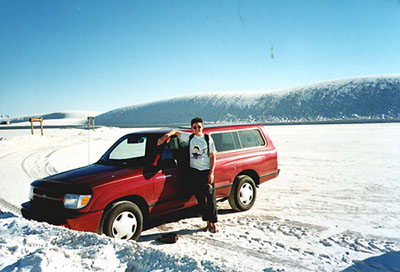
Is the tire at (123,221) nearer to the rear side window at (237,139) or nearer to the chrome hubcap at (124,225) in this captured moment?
the chrome hubcap at (124,225)

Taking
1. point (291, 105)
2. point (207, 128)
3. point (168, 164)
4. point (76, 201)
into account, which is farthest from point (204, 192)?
point (291, 105)

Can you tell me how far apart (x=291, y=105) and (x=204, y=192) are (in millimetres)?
104076

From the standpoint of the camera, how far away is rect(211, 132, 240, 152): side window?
5.72 meters

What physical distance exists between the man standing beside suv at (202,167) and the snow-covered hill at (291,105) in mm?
71361

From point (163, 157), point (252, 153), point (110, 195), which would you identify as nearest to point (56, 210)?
point (110, 195)

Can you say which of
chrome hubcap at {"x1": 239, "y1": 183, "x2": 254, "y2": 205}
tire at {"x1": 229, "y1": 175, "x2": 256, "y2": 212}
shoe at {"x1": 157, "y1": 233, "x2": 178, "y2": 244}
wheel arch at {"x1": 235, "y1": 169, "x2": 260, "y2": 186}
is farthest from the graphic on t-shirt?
wheel arch at {"x1": 235, "y1": 169, "x2": 260, "y2": 186}

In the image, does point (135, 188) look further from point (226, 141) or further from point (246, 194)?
point (246, 194)

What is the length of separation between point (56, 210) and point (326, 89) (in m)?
112

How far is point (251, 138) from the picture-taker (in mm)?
6352

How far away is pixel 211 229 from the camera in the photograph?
4.99 meters

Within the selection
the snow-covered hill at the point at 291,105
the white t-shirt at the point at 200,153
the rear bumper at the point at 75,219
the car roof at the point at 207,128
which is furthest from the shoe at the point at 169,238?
the snow-covered hill at the point at 291,105

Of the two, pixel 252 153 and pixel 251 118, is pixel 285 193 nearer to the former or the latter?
pixel 252 153

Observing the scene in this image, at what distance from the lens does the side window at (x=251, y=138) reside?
6.15 meters

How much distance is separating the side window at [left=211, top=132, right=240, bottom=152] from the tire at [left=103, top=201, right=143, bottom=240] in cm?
207
